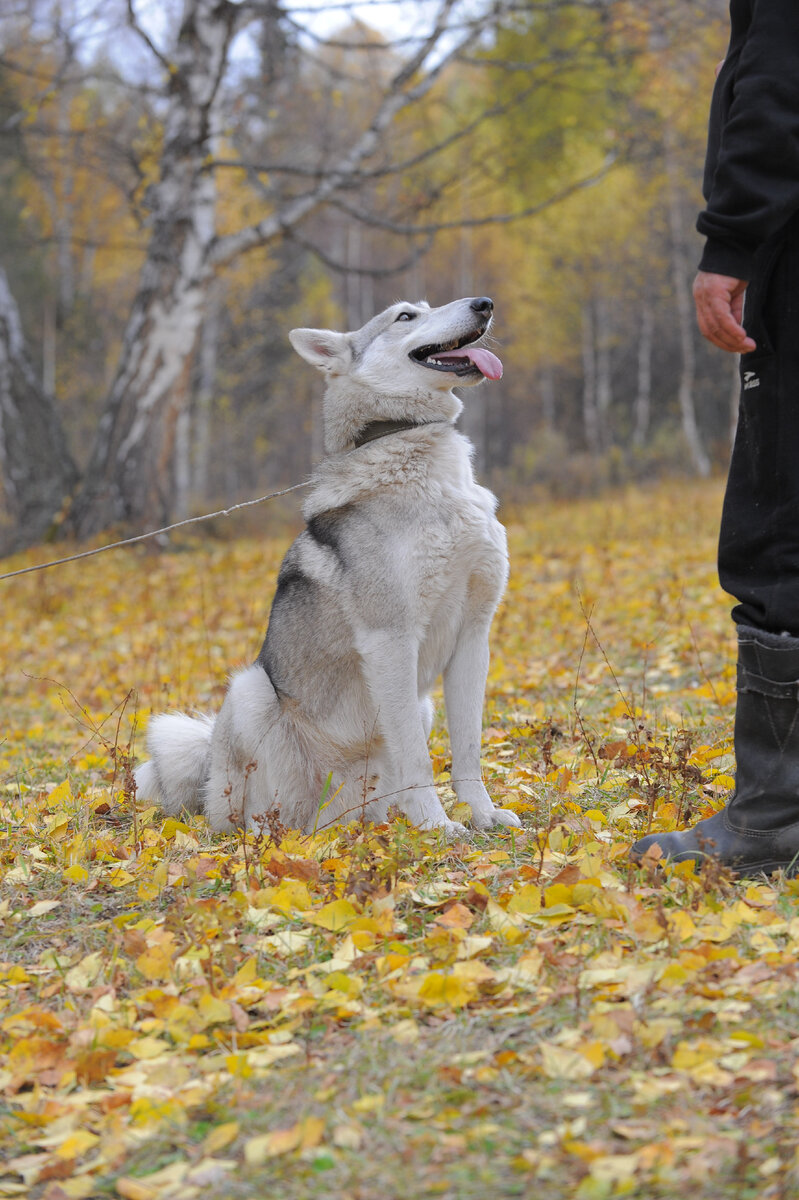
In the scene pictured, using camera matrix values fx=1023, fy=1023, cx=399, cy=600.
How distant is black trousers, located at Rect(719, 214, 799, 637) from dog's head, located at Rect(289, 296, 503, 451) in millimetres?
1129

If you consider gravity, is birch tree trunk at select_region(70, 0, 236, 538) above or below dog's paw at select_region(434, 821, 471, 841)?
above

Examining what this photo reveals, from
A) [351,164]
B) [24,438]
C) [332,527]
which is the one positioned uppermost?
[351,164]

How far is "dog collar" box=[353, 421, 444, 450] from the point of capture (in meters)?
3.73

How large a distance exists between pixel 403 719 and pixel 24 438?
1114 cm

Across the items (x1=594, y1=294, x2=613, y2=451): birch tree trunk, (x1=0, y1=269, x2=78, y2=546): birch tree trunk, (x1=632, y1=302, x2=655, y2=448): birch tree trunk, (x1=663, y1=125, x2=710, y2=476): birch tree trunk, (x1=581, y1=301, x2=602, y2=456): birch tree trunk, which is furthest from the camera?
(x1=594, y1=294, x2=613, y2=451): birch tree trunk

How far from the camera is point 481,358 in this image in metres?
3.69

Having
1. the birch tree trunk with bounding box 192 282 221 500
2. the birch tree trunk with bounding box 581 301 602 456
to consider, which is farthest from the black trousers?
the birch tree trunk with bounding box 581 301 602 456

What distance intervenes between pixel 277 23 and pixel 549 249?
15459 mm

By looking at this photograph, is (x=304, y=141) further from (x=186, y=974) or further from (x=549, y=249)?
(x=186, y=974)

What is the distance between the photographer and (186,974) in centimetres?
260

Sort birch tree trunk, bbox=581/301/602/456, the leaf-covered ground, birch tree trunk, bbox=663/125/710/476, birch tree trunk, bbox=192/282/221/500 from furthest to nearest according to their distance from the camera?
birch tree trunk, bbox=581/301/602/456
birch tree trunk, bbox=192/282/221/500
birch tree trunk, bbox=663/125/710/476
the leaf-covered ground

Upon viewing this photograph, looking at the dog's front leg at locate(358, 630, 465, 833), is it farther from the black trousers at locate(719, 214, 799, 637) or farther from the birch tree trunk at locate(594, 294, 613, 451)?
the birch tree trunk at locate(594, 294, 613, 451)

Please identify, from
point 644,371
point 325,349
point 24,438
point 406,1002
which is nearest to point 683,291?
point 644,371

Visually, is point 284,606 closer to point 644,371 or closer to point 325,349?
point 325,349
